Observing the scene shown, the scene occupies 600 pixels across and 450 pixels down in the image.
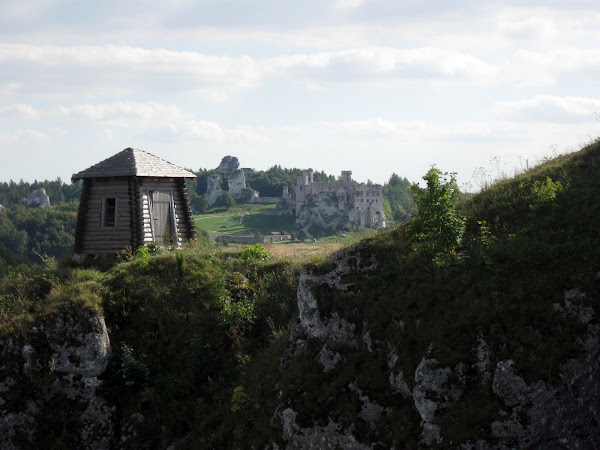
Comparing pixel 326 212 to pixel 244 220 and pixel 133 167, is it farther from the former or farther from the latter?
pixel 133 167

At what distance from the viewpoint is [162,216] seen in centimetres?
2422

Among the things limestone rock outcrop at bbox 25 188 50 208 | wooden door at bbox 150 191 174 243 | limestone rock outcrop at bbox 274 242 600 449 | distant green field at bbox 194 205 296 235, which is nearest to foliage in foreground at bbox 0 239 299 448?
limestone rock outcrop at bbox 274 242 600 449

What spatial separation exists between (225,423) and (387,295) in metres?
4.86

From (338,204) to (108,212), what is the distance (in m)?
151

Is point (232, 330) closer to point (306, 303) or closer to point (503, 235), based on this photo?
point (306, 303)

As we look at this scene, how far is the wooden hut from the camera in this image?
23078 millimetres

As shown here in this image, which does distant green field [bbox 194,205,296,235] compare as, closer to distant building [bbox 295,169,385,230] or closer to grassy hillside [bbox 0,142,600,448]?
distant building [bbox 295,169,385,230]

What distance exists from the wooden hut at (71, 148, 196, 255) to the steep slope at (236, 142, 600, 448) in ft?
35.5

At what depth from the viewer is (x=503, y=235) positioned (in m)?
12.9

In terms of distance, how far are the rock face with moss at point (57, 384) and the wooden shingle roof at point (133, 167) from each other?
8205mm

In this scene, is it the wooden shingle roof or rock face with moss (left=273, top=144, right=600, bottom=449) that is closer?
rock face with moss (left=273, top=144, right=600, bottom=449)

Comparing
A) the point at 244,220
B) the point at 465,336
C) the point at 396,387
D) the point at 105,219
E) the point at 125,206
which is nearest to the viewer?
the point at 465,336

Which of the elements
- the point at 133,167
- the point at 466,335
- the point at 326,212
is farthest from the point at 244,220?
A: the point at 466,335

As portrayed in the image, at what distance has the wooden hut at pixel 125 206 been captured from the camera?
2308 cm
